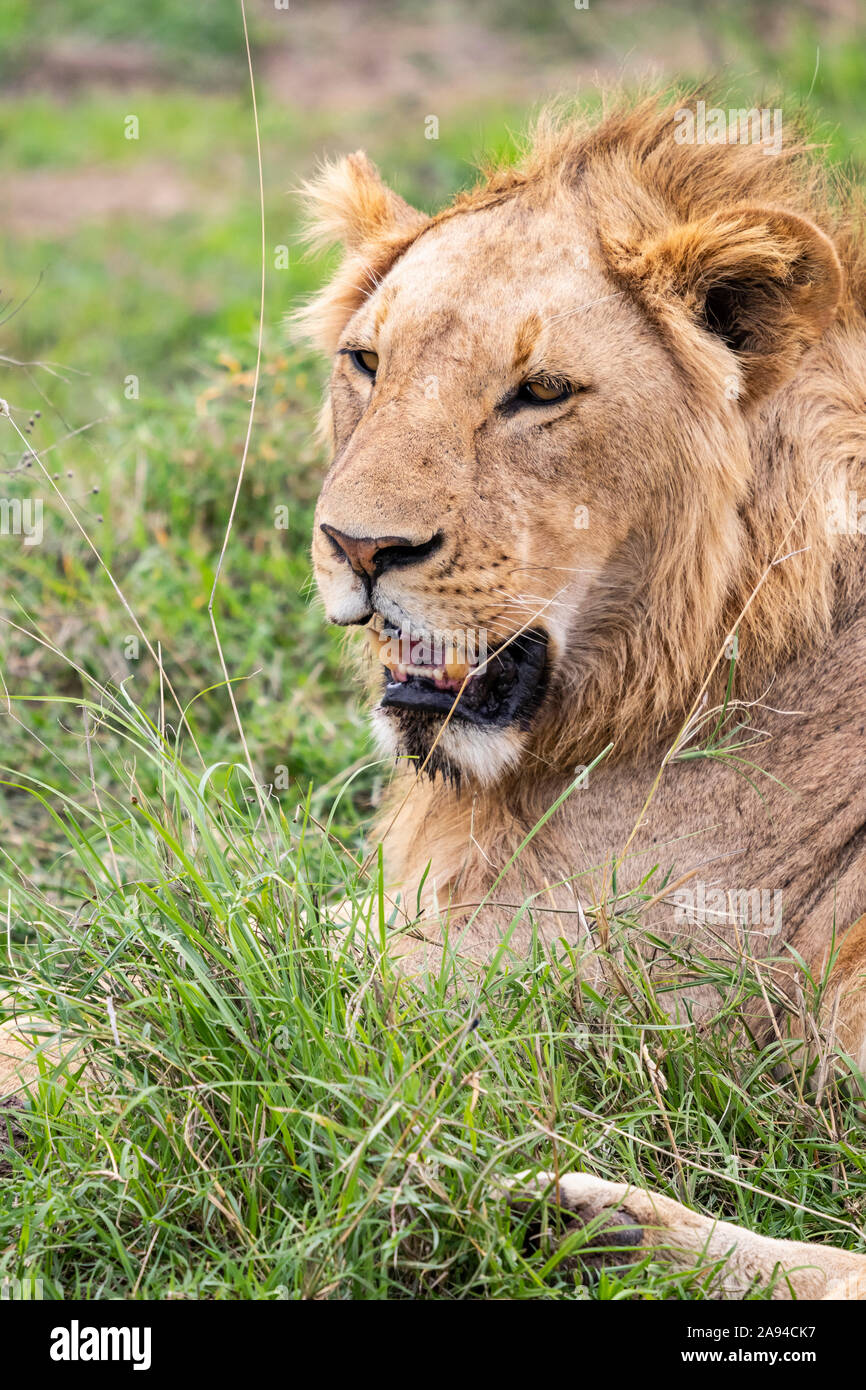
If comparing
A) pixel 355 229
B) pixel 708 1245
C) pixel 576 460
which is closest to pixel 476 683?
pixel 576 460

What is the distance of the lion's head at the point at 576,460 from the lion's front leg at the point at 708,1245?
3.54 feet

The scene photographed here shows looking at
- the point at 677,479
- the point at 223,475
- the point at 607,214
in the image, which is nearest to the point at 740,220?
the point at 607,214

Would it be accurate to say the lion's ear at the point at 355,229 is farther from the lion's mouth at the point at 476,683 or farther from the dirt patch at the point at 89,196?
the dirt patch at the point at 89,196

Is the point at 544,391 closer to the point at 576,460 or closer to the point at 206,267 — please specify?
the point at 576,460

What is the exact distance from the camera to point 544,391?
3260mm

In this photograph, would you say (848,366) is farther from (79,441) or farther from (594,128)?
(79,441)

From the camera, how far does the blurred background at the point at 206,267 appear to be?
5156 mm

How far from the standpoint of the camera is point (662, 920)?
3.30 metres

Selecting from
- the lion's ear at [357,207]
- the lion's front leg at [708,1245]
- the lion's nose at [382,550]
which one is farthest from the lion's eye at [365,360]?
the lion's front leg at [708,1245]

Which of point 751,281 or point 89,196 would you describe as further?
point 89,196

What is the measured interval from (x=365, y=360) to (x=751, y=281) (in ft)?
3.23

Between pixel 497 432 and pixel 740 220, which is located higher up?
pixel 740 220

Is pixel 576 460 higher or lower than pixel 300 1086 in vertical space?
higher

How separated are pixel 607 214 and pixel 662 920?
5.48 feet
